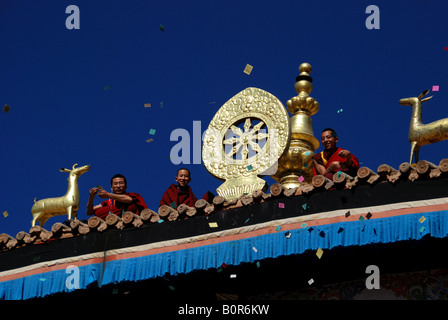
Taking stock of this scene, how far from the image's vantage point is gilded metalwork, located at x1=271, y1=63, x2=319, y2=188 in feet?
31.6

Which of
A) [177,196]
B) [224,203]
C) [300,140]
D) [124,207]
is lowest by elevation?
[224,203]

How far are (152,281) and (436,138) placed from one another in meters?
3.38

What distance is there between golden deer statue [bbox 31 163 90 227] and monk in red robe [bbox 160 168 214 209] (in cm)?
151

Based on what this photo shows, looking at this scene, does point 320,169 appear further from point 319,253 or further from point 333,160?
point 319,253

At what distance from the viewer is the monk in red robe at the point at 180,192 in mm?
9102

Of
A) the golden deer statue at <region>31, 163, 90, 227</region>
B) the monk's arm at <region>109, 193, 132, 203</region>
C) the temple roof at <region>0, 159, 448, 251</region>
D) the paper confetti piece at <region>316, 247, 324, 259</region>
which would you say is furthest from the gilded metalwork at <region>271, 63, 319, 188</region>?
the golden deer statue at <region>31, 163, 90, 227</region>

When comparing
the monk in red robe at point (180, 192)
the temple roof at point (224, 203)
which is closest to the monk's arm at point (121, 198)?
the monk in red robe at point (180, 192)

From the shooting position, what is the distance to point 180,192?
9266mm

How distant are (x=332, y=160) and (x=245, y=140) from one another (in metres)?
1.31

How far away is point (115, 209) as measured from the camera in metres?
9.00

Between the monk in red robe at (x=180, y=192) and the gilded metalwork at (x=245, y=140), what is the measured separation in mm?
283

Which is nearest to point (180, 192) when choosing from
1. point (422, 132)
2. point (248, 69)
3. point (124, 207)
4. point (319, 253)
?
point (124, 207)

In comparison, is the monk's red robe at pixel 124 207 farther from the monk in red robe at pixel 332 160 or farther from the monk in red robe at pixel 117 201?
the monk in red robe at pixel 332 160
